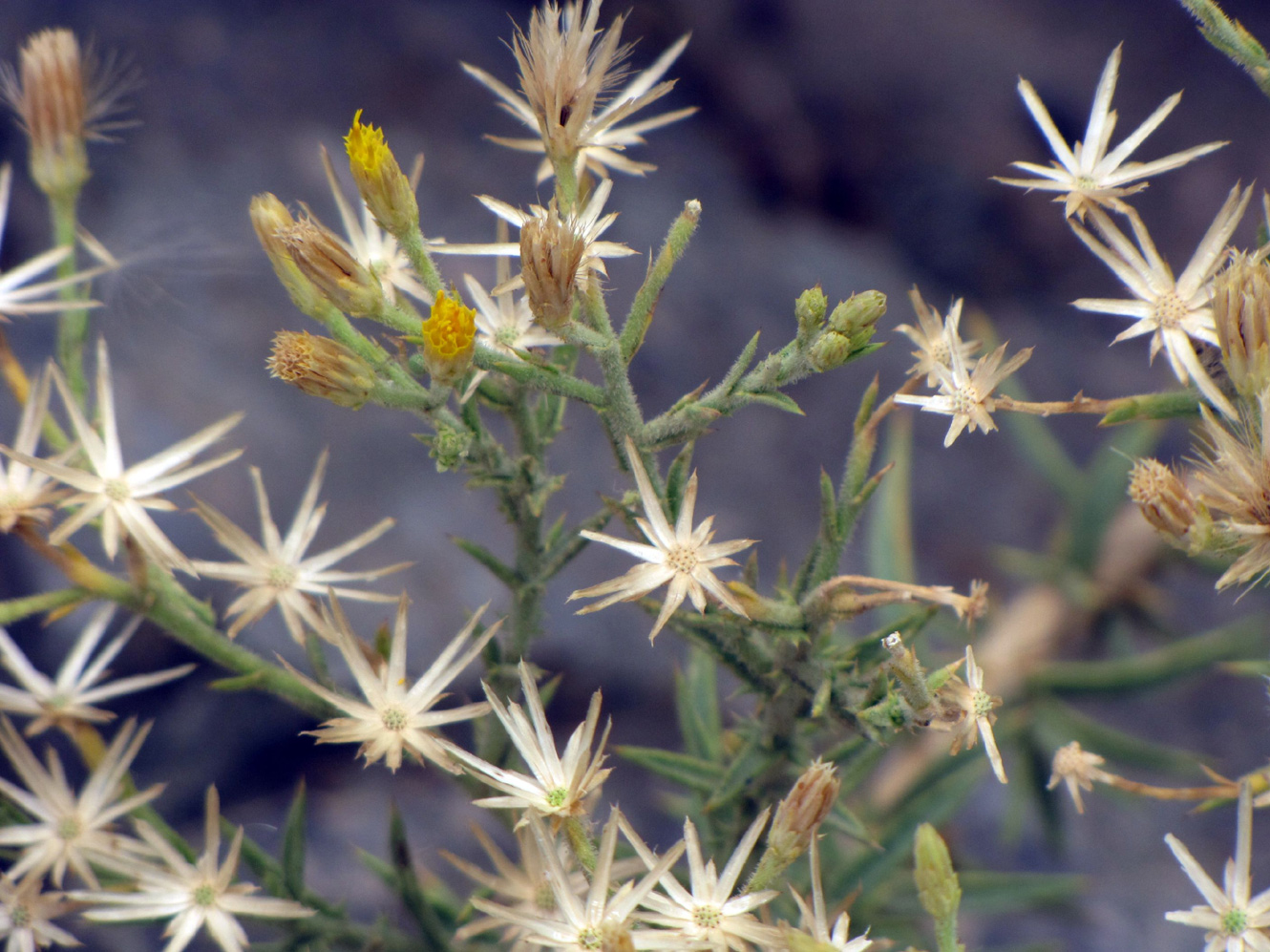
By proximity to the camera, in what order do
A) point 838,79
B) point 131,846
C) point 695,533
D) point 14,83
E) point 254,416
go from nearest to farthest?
1. point 695,533
2. point 131,846
3. point 14,83
4. point 254,416
5. point 838,79

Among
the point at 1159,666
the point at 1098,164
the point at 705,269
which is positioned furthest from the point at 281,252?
the point at 705,269

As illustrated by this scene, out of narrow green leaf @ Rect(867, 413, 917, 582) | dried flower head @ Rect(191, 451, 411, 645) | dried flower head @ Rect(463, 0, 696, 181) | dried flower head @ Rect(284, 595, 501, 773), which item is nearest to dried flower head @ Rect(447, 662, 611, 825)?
dried flower head @ Rect(284, 595, 501, 773)

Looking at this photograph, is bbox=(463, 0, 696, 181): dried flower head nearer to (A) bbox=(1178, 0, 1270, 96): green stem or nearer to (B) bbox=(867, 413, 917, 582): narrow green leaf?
(A) bbox=(1178, 0, 1270, 96): green stem

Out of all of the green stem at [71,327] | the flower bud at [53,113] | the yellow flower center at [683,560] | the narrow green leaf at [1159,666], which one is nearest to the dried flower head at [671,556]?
the yellow flower center at [683,560]

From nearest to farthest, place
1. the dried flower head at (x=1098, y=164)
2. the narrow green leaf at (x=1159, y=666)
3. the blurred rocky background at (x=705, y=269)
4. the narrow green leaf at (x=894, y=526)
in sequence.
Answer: the dried flower head at (x=1098, y=164) → the narrow green leaf at (x=1159, y=666) → the narrow green leaf at (x=894, y=526) → the blurred rocky background at (x=705, y=269)

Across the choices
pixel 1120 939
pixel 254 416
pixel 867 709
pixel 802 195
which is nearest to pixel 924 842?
pixel 867 709

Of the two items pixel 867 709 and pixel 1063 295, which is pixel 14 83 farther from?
pixel 1063 295

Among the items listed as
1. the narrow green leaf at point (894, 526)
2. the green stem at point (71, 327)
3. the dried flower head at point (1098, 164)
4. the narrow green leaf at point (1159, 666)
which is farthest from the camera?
the narrow green leaf at point (894, 526)

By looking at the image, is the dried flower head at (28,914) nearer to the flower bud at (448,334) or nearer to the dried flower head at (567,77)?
the flower bud at (448,334)
